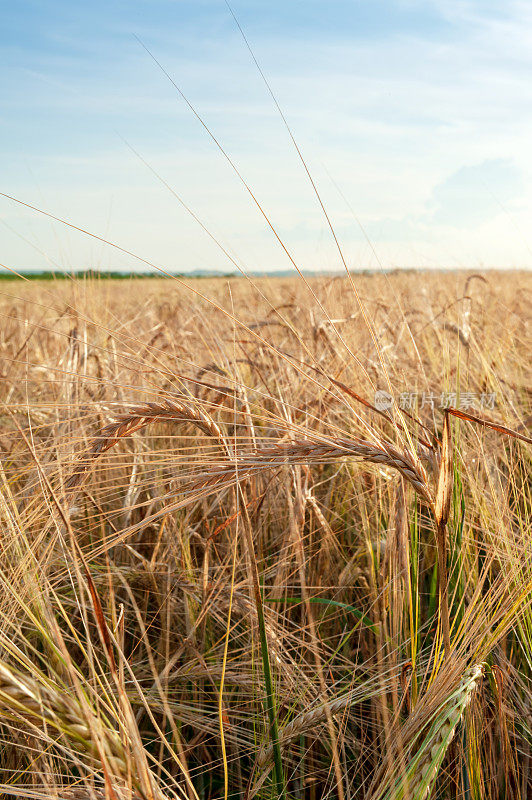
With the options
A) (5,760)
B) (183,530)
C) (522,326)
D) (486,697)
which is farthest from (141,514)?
(522,326)

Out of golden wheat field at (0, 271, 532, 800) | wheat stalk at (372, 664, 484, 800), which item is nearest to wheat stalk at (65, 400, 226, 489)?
golden wheat field at (0, 271, 532, 800)

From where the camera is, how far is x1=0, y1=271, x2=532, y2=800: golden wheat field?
0.58m

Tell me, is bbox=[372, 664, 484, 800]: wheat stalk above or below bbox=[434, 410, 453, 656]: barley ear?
below

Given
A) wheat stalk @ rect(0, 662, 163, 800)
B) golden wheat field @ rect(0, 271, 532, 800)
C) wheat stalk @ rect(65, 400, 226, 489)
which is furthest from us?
wheat stalk @ rect(65, 400, 226, 489)

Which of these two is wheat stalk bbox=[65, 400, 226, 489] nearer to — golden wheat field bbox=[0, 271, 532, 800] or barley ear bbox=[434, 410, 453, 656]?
golden wheat field bbox=[0, 271, 532, 800]

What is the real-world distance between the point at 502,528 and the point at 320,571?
51 cm

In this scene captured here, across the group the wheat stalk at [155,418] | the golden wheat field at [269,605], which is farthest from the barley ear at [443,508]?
the wheat stalk at [155,418]

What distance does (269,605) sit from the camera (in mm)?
1169

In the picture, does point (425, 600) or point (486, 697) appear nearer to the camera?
point (486, 697)

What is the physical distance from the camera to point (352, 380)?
1749mm

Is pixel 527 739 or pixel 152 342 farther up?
pixel 152 342

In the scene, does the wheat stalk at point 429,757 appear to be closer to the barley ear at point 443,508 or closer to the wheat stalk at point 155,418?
the barley ear at point 443,508

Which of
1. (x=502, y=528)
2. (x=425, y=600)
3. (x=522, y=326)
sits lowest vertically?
(x=425, y=600)

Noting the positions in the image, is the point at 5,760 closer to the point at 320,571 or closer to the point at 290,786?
the point at 290,786
